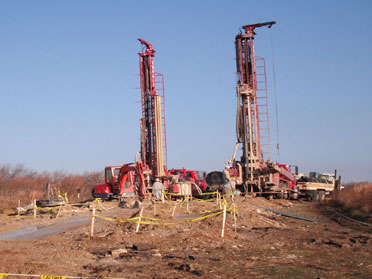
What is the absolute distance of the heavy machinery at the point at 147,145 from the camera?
29.2m

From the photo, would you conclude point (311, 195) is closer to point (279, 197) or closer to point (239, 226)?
point (279, 197)

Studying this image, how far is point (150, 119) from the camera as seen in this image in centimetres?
3023

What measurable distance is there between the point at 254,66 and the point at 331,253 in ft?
64.8

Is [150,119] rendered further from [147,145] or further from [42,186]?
[42,186]

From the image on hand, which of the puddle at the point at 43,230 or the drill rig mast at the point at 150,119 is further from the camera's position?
the drill rig mast at the point at 150,119

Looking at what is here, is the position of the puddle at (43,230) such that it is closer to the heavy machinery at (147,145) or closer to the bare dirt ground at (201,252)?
the bare dirt ground at (201,252)

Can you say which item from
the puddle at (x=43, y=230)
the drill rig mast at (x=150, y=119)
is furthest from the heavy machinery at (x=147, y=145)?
the puddle at (x=43, y=230)

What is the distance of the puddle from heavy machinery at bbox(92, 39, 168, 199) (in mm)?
7090

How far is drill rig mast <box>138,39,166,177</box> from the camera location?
2947 cm

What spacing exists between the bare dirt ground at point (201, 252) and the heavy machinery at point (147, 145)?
1013 centimetres

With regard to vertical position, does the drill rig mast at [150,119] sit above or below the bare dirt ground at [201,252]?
above

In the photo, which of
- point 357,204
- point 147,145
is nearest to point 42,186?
point 147,145

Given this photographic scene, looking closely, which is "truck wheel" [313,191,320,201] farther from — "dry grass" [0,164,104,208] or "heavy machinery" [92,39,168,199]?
"dry grass" [0,164,104,208]

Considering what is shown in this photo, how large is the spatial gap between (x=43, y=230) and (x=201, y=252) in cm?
920
